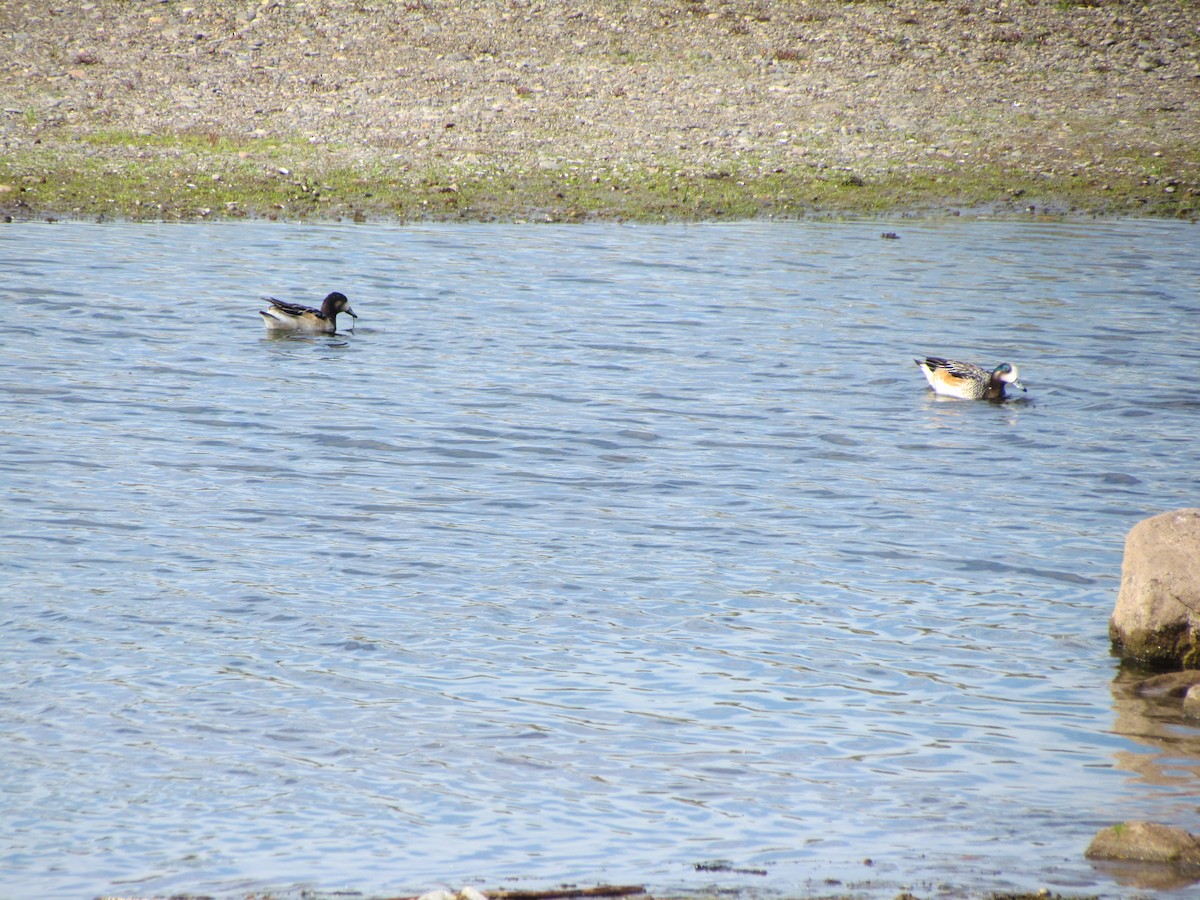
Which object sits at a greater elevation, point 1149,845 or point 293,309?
point 293,309

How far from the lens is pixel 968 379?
13.3 m

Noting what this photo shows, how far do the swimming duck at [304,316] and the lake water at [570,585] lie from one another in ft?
0.85

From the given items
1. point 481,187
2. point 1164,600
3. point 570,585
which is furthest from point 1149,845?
point 481,187

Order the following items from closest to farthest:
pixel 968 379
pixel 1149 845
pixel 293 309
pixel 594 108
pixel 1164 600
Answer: pixel 1149 845
pixel 1164 600
pixel 968 379
pixel 293 309
pixel 594 108

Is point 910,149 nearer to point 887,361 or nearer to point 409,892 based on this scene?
point 887,361

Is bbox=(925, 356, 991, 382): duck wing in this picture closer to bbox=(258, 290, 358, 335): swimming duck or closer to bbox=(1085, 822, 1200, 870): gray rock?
bbox=(258, 290, 358, 335): swimming duck

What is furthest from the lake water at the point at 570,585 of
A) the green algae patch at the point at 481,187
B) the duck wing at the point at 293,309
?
the green algae patch at the point at 481,187

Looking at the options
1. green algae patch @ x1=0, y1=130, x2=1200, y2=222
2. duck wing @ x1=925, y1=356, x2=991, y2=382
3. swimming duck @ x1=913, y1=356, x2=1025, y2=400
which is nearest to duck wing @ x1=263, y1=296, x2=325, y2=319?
green algae patch @ x1=0, y1=130, x2=1200, y2=222

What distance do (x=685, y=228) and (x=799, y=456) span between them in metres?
9.60

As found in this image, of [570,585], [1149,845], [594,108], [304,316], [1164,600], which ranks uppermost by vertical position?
[594,108]

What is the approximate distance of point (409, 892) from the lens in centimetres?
522

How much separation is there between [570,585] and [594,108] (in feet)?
51.3

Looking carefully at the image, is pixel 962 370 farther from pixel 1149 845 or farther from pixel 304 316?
pixel 1149 845

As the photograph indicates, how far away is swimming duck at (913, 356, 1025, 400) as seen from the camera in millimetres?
13375
